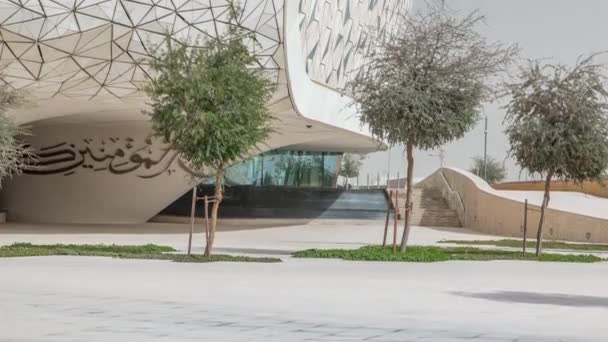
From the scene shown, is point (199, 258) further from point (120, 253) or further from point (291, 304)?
point (291, 304)

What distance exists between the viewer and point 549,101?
82.8ft

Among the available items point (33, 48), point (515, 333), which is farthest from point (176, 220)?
point (515, 333)

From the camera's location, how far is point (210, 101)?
70.3 feet

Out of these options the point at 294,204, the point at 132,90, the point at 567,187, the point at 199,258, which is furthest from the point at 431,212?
the point at 199,258

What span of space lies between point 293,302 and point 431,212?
40349mm

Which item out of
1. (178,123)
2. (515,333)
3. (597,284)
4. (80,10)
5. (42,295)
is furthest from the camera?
(80,10)

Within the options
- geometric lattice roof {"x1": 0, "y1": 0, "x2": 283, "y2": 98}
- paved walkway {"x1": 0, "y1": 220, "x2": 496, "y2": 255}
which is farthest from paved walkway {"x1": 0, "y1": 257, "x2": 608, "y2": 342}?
geometric lattice roof {"x1": 0, "y1": 0, "x2": 283, "y2": 98}

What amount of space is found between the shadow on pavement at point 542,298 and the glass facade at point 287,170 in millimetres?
41308

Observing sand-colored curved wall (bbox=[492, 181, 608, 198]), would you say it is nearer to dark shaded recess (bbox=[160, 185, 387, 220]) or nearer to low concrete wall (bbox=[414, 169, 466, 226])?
low concrete wall (bbox=[414, 169, 466, 226])

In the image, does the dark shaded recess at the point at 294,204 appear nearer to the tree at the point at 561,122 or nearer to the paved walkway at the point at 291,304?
the tree at the point at 561,122

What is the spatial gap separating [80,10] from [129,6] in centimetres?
150

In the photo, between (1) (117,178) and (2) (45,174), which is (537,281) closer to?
(1) (117,178)

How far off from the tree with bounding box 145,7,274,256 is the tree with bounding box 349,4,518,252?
3.22 m

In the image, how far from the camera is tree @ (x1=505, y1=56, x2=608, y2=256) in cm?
2498
